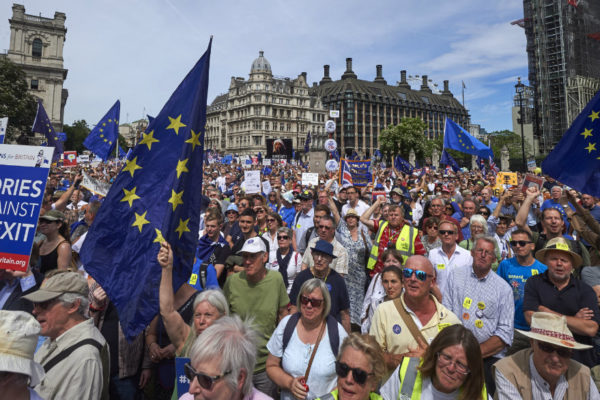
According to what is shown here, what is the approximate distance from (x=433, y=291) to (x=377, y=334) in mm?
1276

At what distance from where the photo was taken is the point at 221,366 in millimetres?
2223

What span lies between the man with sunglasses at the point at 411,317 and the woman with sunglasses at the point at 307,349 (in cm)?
42

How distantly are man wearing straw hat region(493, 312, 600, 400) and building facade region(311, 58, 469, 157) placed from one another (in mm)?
94397

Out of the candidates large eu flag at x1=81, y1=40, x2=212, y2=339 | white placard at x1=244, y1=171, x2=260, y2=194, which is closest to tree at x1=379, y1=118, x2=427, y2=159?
white placard at x1=244, y1=171, x2=260, y2=194

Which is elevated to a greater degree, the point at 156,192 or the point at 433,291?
the point at 156,192

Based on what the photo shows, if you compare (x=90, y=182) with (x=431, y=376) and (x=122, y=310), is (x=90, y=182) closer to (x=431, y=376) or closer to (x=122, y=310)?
(x=122, y=310)

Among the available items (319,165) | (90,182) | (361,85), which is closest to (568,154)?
(90,182)

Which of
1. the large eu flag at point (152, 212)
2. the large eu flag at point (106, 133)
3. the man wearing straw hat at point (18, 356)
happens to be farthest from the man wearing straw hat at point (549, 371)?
the large eu flag at point (106, 133)

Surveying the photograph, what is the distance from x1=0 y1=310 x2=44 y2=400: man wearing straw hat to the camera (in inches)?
74.8

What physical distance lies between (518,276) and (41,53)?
73249 millimetres

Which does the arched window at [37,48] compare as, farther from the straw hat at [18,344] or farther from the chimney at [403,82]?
the chimney at [403,82]

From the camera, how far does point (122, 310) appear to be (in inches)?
128

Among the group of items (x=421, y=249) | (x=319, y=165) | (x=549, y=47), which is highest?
(x=549, y=47)

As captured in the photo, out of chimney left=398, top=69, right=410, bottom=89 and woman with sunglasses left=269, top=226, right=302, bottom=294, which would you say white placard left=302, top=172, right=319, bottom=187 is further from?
chimney left=398, top=69, right=410, bottom=89
